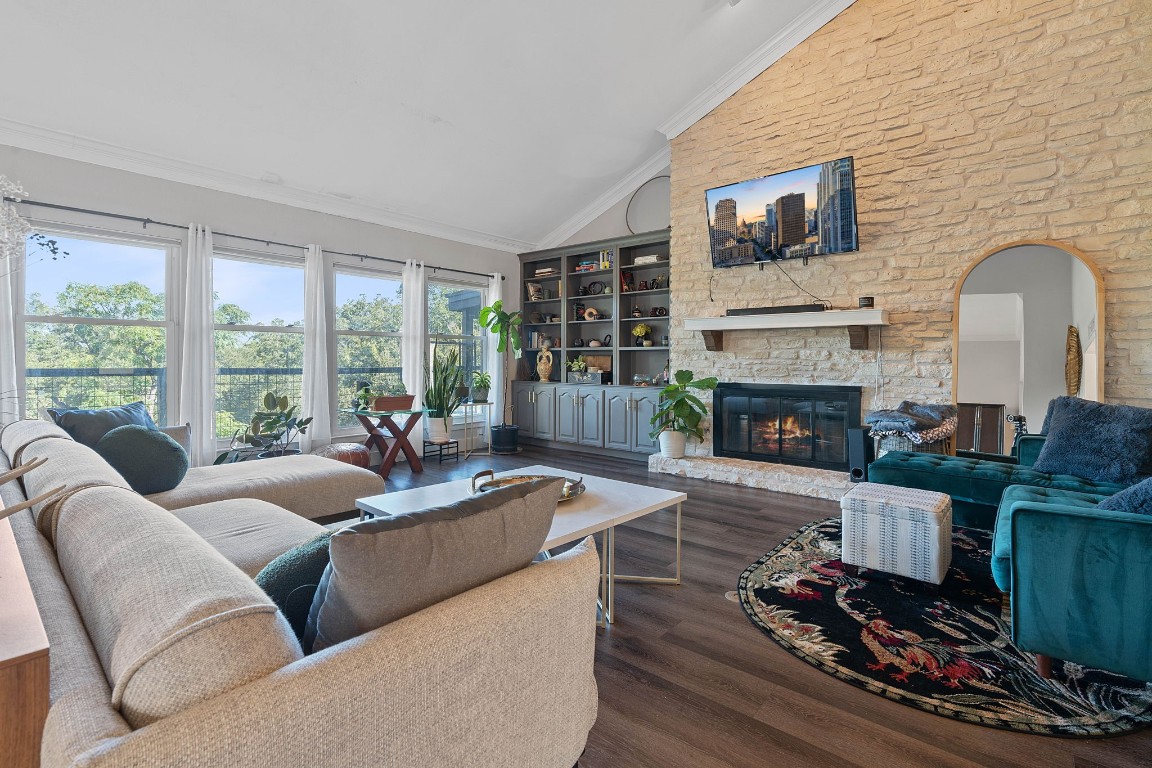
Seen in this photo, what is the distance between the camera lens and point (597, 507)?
2.36 meters

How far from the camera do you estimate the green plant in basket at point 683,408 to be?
5164mm

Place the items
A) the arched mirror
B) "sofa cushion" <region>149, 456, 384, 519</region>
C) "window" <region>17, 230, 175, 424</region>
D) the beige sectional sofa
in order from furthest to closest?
"window" <region>17, 230, 175, 424</region>
the arched mirror
"sofa cushion" <region>149, 456, 384, 519</region>
the beige sectional sofa

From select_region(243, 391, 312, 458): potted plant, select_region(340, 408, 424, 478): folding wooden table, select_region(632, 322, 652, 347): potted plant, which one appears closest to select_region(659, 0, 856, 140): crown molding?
select_region(632, 322, 652, 347): potted plant

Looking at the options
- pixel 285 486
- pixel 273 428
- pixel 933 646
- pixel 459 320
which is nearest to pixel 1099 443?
pixel 933 646

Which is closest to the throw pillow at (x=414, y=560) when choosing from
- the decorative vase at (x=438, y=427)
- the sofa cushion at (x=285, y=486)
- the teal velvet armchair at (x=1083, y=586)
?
the teal velvet armchair at (x=1083, y=586)

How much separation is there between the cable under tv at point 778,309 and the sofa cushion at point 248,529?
12.9ft

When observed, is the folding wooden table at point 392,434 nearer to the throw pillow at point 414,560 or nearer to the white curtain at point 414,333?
the white curtain at point 414,333

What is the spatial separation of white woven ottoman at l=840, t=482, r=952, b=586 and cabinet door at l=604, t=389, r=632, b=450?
130 inches

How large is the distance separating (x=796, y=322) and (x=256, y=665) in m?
4.57

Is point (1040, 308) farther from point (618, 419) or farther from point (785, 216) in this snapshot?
point (618, 419)

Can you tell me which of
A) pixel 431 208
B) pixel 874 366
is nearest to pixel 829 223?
pixel 874 366

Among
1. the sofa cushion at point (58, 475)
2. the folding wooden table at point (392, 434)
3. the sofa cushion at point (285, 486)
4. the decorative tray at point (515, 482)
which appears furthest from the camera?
the folding wooden table at point (392, 434)

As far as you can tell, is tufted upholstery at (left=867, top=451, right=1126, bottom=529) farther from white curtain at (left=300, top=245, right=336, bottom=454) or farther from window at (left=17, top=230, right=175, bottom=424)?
window at (left=17, top=230, right=175, bottom=424)

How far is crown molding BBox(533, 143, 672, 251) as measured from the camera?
20.1 feet
